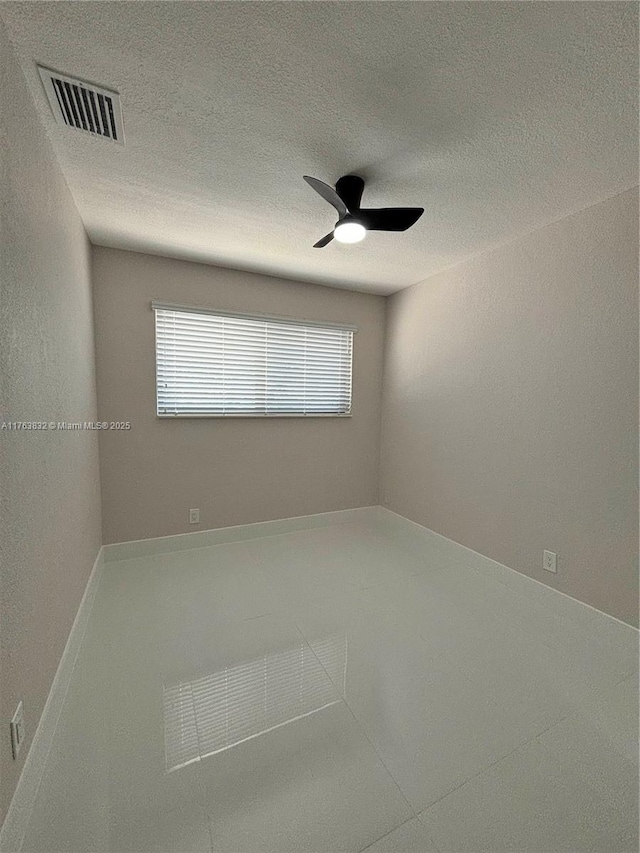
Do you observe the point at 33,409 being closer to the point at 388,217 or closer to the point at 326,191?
the point at 326,191

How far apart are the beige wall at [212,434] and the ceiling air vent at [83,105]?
1.44 metres

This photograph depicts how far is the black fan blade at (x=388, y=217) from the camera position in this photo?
5.74ft

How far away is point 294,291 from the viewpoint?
11.2 ft

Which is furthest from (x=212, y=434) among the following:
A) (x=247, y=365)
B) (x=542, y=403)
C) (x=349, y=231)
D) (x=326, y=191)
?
(x=542, y=403)

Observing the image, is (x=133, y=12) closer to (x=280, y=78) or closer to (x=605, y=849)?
(x=280, y=78)

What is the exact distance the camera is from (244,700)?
61.8 inches

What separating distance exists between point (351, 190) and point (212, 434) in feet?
7.29

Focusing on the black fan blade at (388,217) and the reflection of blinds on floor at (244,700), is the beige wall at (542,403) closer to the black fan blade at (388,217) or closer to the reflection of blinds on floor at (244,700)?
the black fan blade at (388,217)

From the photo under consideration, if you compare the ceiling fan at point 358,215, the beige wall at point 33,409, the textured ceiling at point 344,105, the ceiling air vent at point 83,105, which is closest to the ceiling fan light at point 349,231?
the ceiling fan at point 358,215

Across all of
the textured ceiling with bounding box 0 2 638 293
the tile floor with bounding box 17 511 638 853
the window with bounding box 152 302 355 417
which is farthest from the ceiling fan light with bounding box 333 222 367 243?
the tile floor with bounding box 17 511 638 853

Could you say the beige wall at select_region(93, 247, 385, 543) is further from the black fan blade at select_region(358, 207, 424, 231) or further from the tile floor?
the black fan blade at select_region(358, 207, 424, 231)

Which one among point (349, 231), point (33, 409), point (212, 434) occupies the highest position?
point (349, 231)

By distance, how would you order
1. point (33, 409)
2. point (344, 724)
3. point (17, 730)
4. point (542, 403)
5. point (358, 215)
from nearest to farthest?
point (17, 730) → point (33, 409) → point (344, 724) → point (358, 215) → point (542, 403)

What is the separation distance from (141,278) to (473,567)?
3566mm
